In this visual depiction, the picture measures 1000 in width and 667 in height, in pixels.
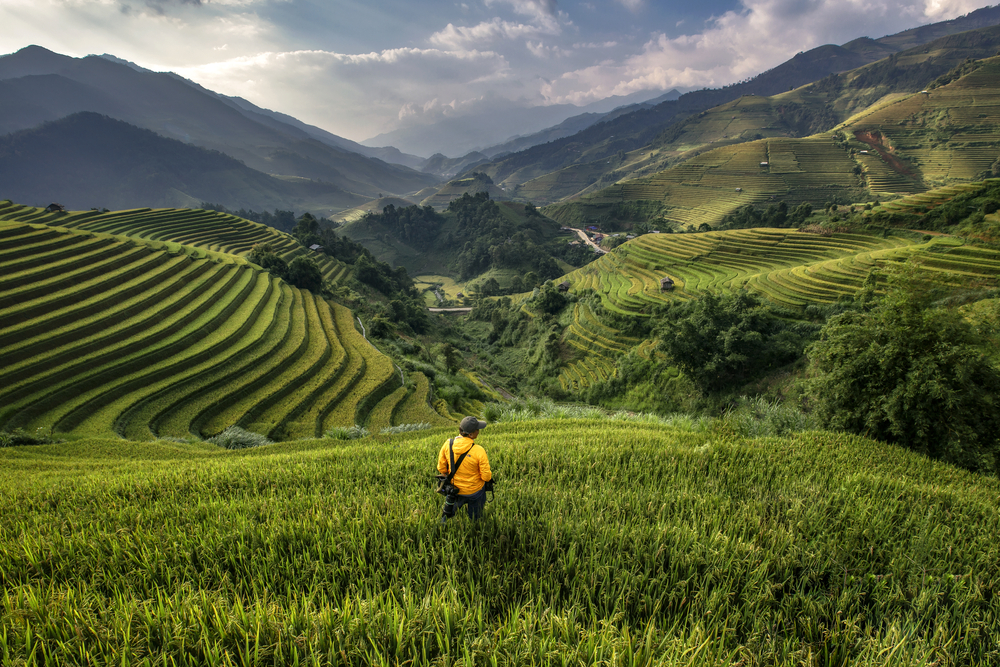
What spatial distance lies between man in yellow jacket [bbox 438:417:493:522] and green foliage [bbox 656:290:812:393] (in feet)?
82.2

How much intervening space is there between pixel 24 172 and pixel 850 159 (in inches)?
14491

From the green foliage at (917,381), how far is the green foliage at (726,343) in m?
15.8

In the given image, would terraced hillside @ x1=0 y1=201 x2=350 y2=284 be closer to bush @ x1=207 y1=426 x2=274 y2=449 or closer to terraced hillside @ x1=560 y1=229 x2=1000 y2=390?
bush @ x1=207 y1=426 x2=274 y2=449

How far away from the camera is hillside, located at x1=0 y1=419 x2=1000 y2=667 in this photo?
2.84 m

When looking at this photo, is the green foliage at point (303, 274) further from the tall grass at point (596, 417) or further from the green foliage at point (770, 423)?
the green foliage at point (770, 423)

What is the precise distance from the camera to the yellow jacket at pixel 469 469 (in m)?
4.69

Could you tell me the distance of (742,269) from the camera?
44625 millimetres

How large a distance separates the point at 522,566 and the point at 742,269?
51380mm

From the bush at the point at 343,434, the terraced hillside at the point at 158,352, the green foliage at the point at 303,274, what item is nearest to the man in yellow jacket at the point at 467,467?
the bush at the point at 343,434

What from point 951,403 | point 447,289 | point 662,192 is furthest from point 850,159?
point 951,403

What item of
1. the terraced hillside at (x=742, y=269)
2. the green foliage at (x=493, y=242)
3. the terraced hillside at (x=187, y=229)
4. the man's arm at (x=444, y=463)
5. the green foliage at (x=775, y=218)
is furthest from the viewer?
the green foliage at (x=493, y=242)

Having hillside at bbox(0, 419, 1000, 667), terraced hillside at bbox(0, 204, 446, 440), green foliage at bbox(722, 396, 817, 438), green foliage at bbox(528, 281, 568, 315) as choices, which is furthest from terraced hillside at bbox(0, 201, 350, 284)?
green foliage at bbox(722, 396, 817, 438)

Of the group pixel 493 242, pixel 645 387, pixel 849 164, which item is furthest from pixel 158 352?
pixel 849 164

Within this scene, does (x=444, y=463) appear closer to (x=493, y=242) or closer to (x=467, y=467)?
(x=467, y=467)
